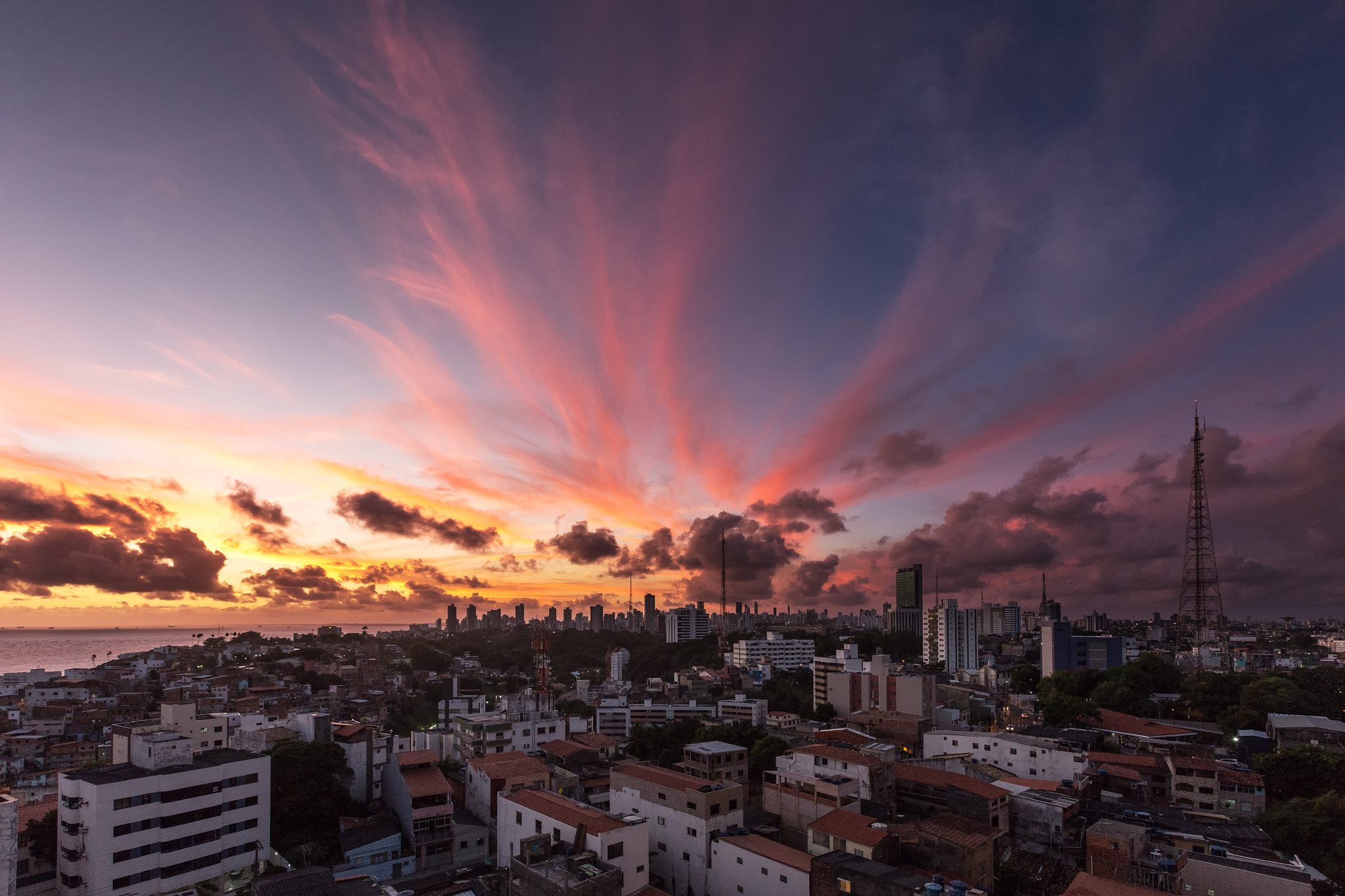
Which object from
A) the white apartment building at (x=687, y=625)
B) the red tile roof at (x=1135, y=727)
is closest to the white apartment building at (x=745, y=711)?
the red tile roof at (x=1135, y=727)

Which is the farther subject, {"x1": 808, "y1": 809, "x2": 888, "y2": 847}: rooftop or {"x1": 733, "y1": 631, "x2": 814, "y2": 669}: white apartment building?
{"x1": 733, "y1": 631, "x2": 814, "y2": 669}: white apartment building

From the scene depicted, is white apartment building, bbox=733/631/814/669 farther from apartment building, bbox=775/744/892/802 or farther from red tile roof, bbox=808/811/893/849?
red tile roof, bbox=808/811/893/849

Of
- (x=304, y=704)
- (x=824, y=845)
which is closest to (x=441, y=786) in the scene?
(x=824, y=845)

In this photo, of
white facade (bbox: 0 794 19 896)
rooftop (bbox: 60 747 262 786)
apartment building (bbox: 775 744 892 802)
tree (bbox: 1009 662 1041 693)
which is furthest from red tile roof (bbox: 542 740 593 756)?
tree (bbox: 1009 662 1041 693)

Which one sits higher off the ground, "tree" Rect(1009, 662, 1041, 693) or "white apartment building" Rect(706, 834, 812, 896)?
"white apartment building" Rect(706, 834, 812, 896)

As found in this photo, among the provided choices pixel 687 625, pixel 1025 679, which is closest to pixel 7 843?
pixel 1025 679
